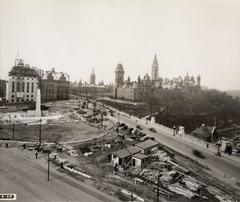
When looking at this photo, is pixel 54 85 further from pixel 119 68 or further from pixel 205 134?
pixel 205 134

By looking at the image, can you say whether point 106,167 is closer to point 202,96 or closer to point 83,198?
point 83,198

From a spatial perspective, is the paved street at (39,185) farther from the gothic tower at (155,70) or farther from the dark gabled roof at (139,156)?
the gothic tower at (155,70)

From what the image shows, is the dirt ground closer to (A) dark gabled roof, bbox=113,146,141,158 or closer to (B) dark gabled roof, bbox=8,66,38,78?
(A) dark gabled roof, bbox=113,146,141,158

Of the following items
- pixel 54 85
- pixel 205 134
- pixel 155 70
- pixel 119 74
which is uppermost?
pixel 155 70

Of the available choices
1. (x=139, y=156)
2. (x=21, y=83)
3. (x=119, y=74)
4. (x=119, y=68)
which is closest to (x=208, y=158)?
(x=139, y=156)

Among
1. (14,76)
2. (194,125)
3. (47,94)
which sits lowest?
(194,125)

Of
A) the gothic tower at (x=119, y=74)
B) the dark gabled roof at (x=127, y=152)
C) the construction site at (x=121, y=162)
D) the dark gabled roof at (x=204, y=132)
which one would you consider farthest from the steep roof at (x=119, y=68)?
the dark gabled roof at (x=127, y=152)

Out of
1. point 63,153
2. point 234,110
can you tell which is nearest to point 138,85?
point 234,110
